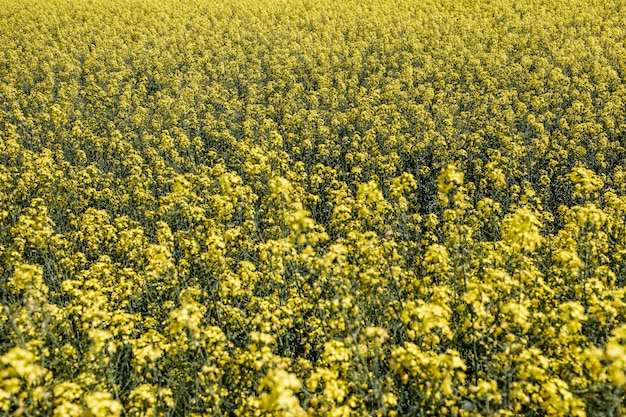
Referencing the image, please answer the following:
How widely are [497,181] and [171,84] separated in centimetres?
1978

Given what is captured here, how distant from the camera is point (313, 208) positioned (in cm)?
1365

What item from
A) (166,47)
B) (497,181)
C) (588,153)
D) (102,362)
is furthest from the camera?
(166,47)

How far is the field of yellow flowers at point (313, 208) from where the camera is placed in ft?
22.3

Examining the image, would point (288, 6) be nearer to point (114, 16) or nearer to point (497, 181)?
point (114, 16)

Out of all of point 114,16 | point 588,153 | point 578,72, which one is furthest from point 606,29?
point 114,16

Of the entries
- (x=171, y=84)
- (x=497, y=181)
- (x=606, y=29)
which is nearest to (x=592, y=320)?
(x=497, y=181)

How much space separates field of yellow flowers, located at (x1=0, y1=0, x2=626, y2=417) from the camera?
6.80 m

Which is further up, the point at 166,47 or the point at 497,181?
the point at 166,47

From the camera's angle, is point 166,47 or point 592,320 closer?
point 592,320

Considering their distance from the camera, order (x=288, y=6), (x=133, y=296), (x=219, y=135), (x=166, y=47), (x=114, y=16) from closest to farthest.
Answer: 1. (x=133, y=296)
2. (x=219, y=135)
3. (x=166, y=47)
4. (x=114, y=16)
5. (x=288, y=6)

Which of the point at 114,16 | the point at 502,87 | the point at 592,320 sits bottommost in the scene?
the point at 592,320

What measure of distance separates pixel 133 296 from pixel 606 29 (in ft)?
111

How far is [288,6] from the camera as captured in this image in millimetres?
43031

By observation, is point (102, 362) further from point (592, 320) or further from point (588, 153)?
point (588, 153)
